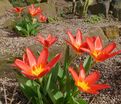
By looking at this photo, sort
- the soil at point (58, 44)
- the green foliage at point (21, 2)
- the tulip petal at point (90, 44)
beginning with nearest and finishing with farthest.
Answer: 1. the tulip petal at point (90, 44)
2. the soil at point (58, 44)
3. the green foliage at point (21, 2)

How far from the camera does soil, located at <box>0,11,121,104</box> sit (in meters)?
3.82

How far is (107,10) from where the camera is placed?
368 inches

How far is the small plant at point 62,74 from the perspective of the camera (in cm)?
278

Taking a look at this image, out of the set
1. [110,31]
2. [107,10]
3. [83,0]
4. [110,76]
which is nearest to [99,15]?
[107,10]

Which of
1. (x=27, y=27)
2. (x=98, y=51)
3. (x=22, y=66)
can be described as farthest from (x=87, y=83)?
(x=27, y=27)

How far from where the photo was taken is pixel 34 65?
2855mm

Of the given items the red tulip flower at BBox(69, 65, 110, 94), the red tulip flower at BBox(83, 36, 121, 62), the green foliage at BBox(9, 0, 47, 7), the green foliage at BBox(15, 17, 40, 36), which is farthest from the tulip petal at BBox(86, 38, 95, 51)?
the green foliage at BBox(9, 0, 47, 7)

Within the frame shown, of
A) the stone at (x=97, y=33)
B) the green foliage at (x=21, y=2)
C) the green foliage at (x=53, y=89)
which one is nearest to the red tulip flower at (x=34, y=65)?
the green foliage at (x=53, y=89)

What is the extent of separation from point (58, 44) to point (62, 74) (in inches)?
109

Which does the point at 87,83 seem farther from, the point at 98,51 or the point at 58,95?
the point at 58,95

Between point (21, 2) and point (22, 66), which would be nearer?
point (22, 66)

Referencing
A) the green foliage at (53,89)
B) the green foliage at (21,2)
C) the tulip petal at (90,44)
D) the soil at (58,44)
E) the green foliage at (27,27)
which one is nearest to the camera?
the tulip petal at (90,44)

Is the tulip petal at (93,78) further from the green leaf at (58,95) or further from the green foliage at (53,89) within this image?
the green leaf at (58,95)

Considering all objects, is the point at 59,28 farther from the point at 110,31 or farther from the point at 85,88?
the point at 85,88
